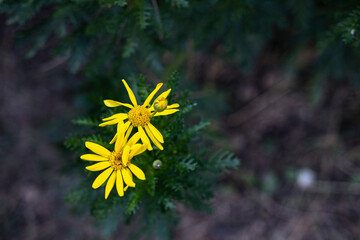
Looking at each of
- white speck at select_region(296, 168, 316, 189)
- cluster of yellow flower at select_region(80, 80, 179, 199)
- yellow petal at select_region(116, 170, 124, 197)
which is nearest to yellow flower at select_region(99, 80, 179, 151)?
cluster of yellow flower at select_region(80, 80, 179, 199)

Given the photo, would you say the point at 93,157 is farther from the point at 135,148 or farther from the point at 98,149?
the point at 135,148

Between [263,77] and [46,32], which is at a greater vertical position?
[46,32]

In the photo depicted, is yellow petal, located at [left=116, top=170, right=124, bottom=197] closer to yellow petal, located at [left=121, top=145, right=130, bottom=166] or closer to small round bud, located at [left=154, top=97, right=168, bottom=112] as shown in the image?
yellow petal, located at [left=121, top=145, right=130, bottom=166]

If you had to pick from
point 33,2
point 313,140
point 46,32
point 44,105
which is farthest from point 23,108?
point 313,140

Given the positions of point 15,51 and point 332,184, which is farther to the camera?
point 15,51

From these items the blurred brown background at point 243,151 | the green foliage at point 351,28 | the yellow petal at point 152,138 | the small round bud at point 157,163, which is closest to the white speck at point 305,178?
the blurred brown background at point 243,151

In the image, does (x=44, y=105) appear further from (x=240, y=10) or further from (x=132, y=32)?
(x=240, y=10)

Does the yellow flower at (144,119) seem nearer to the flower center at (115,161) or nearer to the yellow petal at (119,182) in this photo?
the flower center at (115,161)

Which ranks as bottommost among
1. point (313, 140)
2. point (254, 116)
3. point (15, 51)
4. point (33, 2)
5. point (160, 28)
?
point (313, 140)
